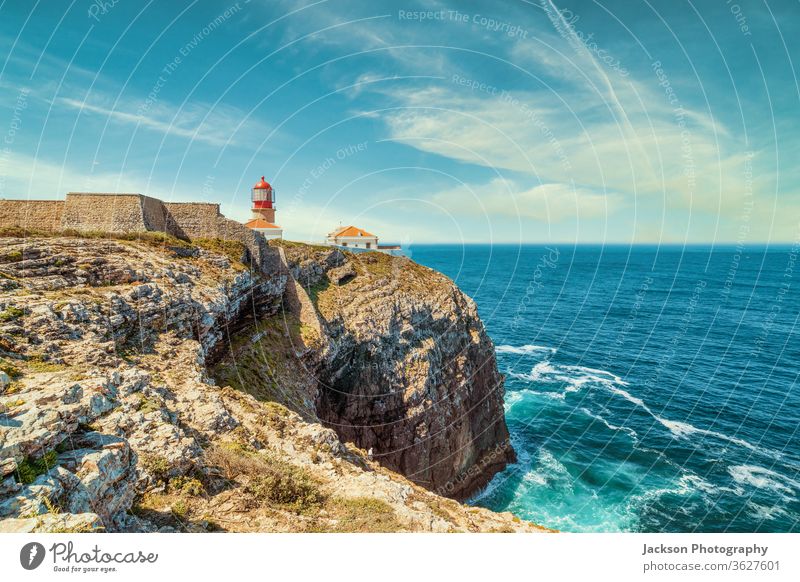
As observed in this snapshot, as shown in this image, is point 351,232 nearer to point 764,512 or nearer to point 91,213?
point 91,213

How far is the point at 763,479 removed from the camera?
112 feet

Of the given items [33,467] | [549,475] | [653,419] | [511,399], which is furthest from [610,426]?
[33,467]

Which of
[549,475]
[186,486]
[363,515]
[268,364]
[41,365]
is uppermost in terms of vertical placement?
[41,365]

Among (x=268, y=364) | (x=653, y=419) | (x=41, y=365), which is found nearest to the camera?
(x=41, y=365)

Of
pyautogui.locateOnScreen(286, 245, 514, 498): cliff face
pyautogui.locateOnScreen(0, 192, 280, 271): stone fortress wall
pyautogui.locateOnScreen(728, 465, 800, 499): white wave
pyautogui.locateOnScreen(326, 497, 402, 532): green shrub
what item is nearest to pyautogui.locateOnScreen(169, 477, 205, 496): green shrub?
pyautogui.locateOnScreen(326, 497, 402, 532): green shrub

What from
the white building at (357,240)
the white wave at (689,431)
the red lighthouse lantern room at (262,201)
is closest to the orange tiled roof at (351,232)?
the white building at (357,240)

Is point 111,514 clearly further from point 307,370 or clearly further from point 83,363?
point 307,370

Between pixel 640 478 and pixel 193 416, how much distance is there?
39504 mm

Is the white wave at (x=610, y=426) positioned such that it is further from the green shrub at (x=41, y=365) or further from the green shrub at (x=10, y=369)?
the green shrub at (x=10, y=369)

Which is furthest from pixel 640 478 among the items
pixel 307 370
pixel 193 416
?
pixel 193 416

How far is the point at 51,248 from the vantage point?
19.5 meters

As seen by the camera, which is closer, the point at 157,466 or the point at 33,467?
the point at 33,467

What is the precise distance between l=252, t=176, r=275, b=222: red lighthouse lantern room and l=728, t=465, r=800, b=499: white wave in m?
56.7

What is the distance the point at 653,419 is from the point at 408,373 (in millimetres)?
31319
